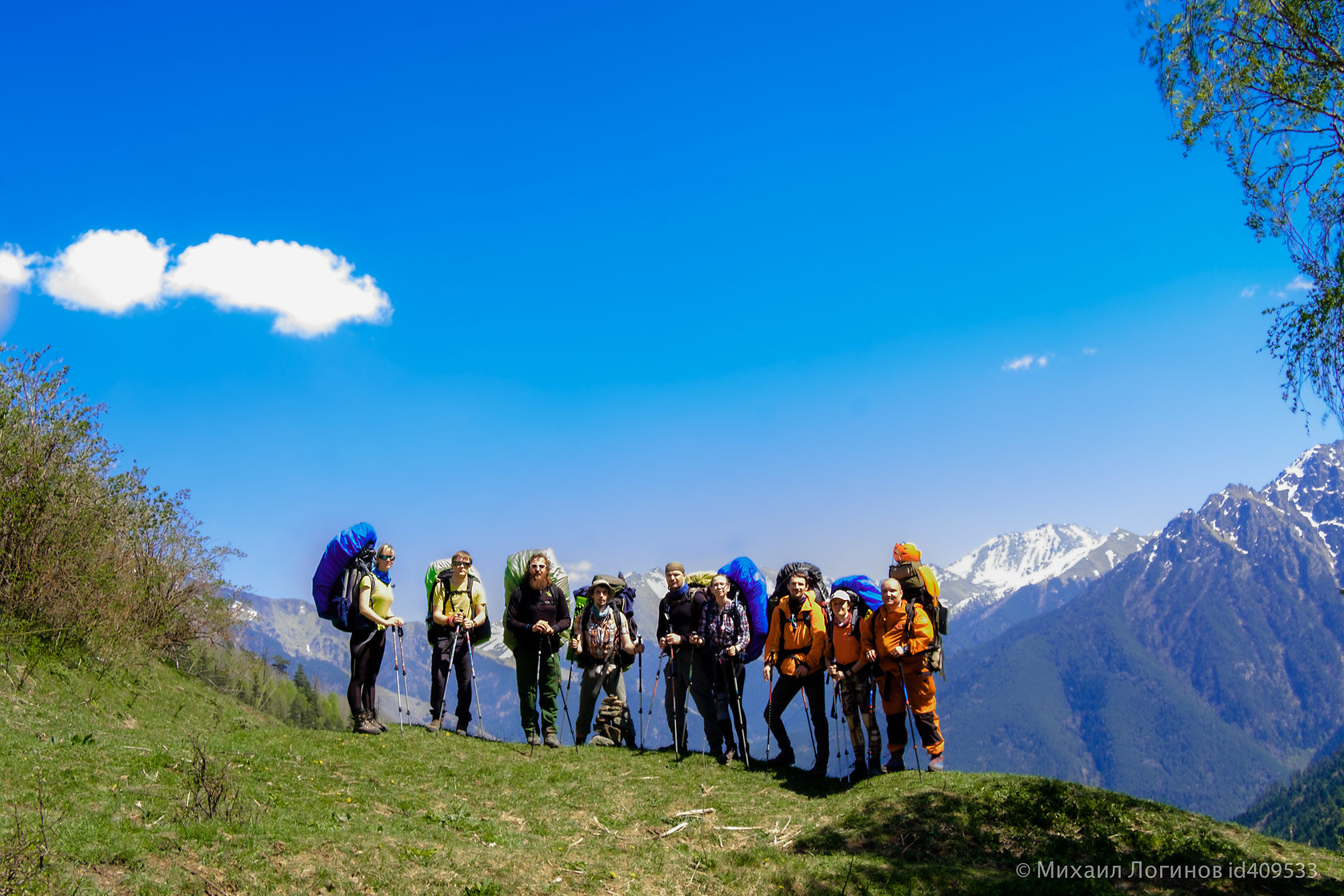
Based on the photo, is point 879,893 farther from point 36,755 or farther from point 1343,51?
point 1343,51

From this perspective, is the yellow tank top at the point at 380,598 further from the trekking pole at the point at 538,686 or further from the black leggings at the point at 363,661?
the trekking pole at the point at 538,686

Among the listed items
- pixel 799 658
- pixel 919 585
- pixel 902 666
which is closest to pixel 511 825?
pixel 799 658

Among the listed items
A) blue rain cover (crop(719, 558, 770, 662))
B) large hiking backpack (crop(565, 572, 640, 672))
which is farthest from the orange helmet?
large hiking backpack (crop(565, 572, 640, 672))

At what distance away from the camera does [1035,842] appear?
9922 mm

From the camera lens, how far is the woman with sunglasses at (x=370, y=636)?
13258mm

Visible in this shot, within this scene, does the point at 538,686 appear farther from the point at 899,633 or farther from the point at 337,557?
the point at 899,633

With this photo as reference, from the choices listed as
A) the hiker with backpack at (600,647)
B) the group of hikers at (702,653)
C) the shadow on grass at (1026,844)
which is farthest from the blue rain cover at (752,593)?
the shadow on grass at (1026,844)

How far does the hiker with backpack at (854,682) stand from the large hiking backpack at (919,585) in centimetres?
99

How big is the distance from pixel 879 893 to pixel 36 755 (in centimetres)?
983

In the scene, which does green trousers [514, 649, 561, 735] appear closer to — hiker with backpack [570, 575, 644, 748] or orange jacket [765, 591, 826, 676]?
hiker with backpack [570, 575, 644, 748]

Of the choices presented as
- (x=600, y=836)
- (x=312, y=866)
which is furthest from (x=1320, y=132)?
(x=312, y=866)

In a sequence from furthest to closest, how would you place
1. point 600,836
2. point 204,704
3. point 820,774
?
point 204,704, point 820,774, point 600,836

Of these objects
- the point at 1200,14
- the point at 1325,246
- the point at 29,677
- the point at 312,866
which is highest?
the point at 1200,14

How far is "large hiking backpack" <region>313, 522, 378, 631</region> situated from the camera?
13305 millimetres
